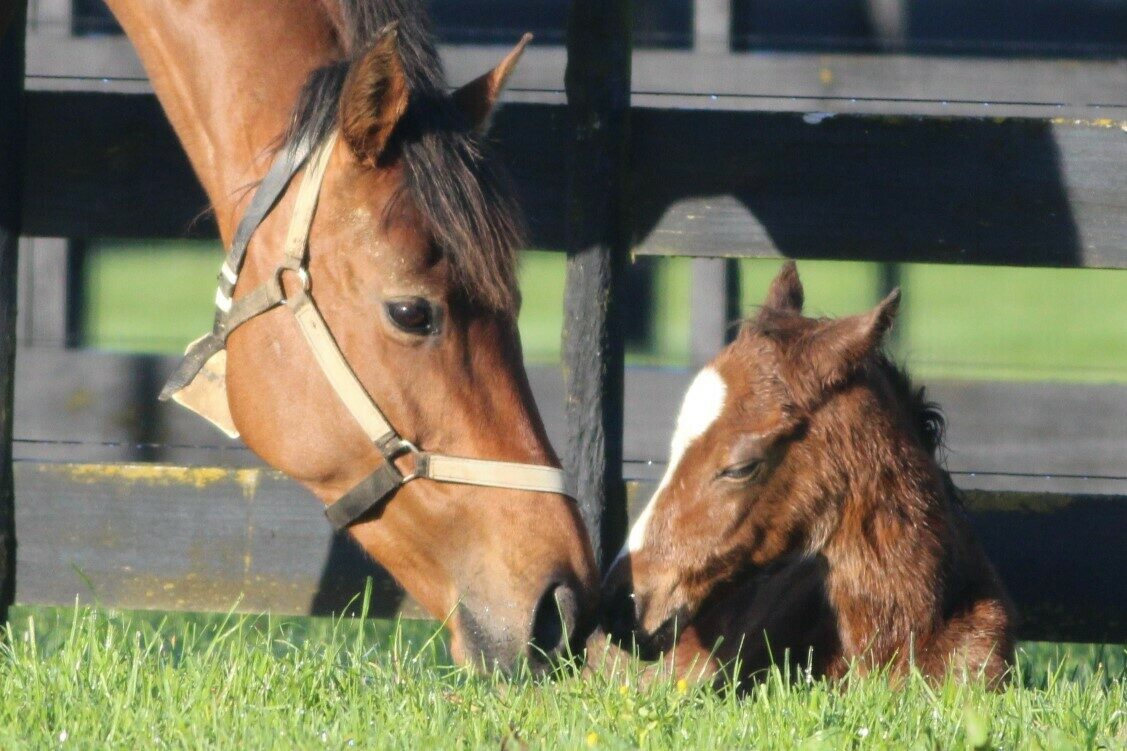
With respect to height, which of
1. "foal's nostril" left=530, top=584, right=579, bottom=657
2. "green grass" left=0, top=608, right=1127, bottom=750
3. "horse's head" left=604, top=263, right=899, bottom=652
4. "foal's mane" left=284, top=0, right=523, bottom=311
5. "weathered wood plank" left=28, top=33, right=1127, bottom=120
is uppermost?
"weathered wood plank" left=28, top=33, right=1127, bottom=120

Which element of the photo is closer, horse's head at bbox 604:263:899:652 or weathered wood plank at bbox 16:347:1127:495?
horse's head at bbox 604:263:899:652

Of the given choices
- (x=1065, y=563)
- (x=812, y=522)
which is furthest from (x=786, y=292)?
(x=1065, y=563)

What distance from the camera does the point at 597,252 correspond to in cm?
321

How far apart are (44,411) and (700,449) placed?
3.96 m

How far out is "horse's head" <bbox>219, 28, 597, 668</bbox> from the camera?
2330mm

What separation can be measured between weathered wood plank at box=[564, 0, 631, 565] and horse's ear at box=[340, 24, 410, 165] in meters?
0.90

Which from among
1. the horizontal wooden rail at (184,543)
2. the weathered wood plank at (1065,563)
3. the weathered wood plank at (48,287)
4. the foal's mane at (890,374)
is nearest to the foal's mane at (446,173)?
the foal's mane at (890,374)

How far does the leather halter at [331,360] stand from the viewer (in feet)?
7.75

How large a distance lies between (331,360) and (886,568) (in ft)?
3.91

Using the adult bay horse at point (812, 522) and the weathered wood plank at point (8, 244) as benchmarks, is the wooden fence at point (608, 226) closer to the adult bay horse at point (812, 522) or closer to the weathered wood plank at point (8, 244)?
the weathered wood plank at point (8, 244)

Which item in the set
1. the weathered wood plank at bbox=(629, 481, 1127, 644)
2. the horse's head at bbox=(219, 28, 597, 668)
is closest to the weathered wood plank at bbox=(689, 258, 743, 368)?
the weathered wood plank at bbox=(629, 481, 1127, 644)

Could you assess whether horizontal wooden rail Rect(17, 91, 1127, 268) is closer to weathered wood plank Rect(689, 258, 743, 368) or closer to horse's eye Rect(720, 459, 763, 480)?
horse's eye Rect(720, 459, 763, 480)

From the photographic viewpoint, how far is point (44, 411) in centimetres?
577

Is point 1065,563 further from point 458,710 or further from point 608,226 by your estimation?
point 458,710
